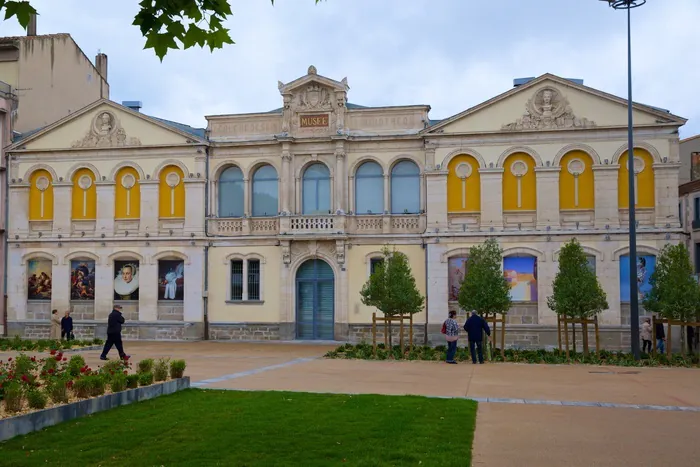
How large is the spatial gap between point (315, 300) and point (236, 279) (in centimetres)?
380

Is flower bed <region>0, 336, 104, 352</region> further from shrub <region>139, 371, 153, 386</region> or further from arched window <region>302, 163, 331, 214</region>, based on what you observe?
shrub <region>139, 371, 153, 386</region>

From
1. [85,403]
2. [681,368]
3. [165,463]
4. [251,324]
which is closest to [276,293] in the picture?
[251,324]

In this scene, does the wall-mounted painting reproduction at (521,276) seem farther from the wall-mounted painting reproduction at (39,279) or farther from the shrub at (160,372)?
the wall-mounted painting reproduction at (39,279)

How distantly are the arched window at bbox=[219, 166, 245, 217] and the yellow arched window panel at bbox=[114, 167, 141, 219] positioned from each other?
3.79 m

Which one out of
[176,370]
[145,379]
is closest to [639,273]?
[176,370]

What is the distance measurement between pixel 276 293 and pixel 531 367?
48.9ft

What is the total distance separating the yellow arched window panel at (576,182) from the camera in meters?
33.1

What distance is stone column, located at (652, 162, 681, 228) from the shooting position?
32031 millimetres

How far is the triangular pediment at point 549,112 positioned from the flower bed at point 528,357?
34.1ft

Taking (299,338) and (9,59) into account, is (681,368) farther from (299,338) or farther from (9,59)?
(9,59)

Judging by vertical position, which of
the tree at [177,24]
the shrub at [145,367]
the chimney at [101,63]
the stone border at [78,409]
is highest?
the chimney at [101,63]

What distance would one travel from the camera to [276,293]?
3597 cm

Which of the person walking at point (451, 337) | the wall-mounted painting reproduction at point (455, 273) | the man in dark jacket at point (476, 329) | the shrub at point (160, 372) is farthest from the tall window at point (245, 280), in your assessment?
the shrub at point (160, 372)

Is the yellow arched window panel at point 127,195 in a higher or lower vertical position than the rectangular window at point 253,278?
higher
